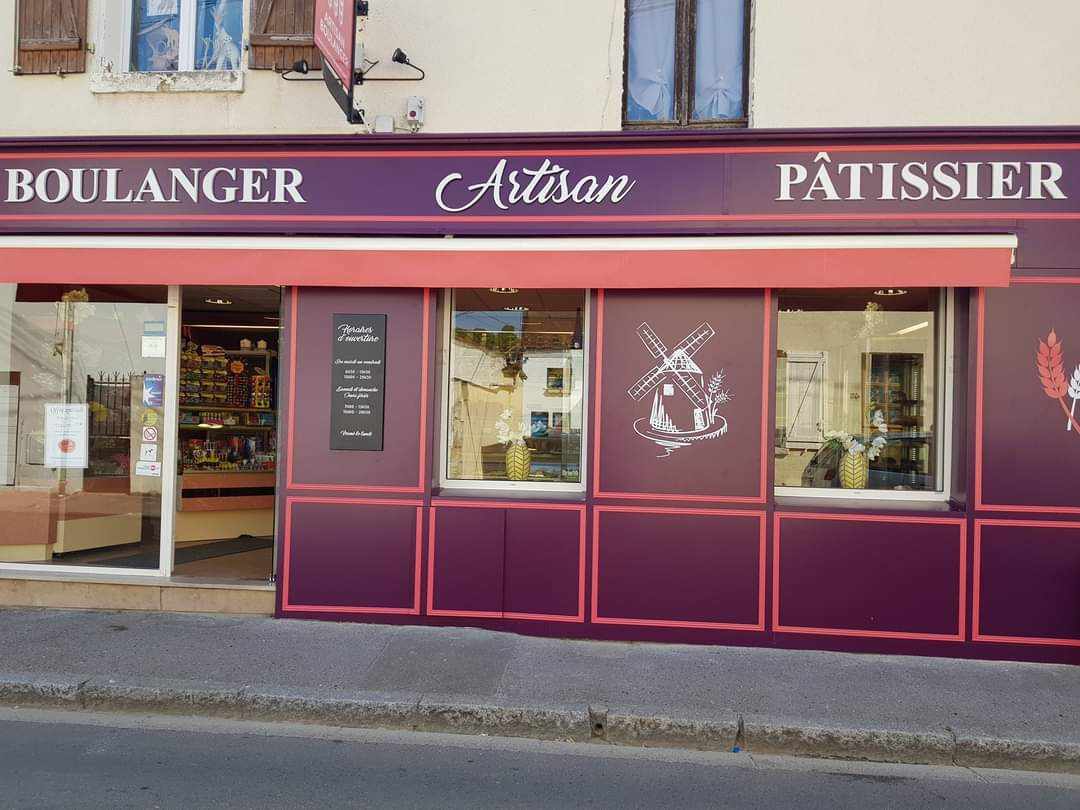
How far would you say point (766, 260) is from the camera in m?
6.32

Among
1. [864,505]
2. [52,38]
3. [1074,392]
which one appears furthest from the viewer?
[52,38]

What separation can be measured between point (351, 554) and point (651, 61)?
195 inches

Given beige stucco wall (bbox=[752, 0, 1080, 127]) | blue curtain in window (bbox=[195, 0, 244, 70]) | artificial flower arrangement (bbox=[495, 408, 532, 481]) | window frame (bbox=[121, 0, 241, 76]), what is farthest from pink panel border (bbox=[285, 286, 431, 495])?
beige stucco wall (bbox=[752, 0, 1080, 127])

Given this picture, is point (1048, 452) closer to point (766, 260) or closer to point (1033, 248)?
point (1033, 248)

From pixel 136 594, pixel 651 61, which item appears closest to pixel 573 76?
pixel 651 61

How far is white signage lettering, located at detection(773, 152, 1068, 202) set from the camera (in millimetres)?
6297

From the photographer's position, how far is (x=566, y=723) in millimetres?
4926

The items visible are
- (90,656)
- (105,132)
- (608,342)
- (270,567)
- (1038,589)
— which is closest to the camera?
(90,656)

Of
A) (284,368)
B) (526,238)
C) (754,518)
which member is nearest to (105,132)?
(284,368)

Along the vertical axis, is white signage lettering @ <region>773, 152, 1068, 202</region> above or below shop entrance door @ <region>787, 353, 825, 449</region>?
above

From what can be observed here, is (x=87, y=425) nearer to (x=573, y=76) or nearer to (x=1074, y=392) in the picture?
(x=573, y=76)

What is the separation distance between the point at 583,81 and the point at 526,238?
147 cm

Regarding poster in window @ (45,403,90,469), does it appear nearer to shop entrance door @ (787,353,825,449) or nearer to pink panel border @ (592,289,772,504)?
pink panel border @ (592,289,772,504)

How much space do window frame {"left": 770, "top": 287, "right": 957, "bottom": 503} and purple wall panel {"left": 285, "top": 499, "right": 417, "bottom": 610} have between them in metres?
3.11
